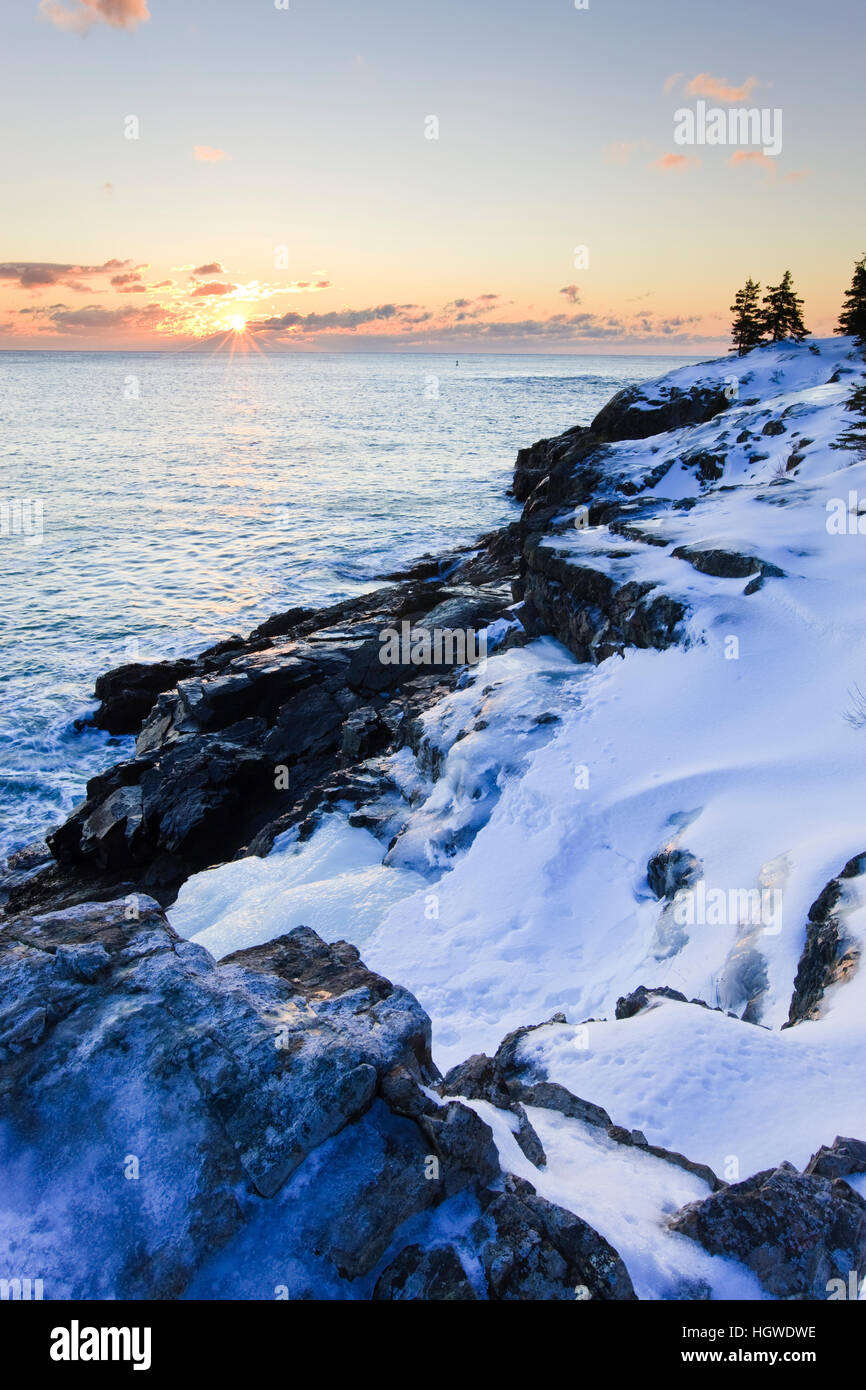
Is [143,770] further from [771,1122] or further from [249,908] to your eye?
[771,1122]

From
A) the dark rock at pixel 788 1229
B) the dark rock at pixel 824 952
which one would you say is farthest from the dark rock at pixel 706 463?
the dark rock at pixel 788 1229

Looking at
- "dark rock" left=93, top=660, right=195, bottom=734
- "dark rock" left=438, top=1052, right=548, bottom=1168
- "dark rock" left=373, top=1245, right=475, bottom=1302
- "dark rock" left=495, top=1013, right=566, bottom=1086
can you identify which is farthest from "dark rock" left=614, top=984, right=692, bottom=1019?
"dark rock" left=93, top=660, right=195, bottom=734

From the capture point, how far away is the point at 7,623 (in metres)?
36.0

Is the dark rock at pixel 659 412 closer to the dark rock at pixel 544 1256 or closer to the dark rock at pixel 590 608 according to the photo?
the dark rock at pixel 590 608

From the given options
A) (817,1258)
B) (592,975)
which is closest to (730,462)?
(592,975)

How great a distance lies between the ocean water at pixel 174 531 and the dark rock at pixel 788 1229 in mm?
21624

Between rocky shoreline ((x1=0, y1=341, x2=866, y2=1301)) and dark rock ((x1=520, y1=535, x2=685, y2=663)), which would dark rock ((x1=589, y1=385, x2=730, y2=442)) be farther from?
rocky shoreline ((x1=0, y1=341, x2=866, y2=1301))

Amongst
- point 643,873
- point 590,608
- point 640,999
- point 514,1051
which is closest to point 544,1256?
point 514,1051

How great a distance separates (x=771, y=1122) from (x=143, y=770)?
1916cm

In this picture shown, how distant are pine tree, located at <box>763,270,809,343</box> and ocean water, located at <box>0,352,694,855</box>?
79.4 ft

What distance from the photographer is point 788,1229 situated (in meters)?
5.29

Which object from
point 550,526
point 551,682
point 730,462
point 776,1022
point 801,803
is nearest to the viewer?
point 776,1022
